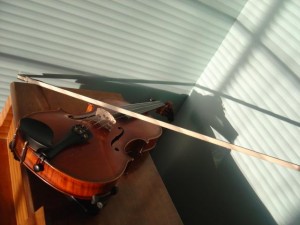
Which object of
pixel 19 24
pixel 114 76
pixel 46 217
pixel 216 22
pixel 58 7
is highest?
pixel 216 22

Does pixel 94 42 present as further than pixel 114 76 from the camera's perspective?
No

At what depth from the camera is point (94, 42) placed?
160 cm

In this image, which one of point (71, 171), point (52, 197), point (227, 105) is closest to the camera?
point (71, 171)

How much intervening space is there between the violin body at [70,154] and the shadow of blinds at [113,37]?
0.53 metres

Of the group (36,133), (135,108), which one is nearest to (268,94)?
(135,108)

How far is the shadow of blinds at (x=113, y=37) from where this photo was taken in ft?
4.72

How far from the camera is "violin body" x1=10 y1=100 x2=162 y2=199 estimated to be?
0.91 meters

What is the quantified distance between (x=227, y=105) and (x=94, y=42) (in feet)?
2.77

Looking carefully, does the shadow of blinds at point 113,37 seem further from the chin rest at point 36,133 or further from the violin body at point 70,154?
the chin rest at point 36,133

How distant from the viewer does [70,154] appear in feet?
3.15

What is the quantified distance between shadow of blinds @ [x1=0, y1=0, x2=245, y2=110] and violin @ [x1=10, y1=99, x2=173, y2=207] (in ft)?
1.73

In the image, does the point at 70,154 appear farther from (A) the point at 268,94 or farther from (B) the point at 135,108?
(A) the point at 268,94

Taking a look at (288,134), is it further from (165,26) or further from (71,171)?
(71,171)

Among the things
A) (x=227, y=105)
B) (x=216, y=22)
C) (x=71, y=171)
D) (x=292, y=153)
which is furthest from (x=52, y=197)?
(x=216, y=22)
